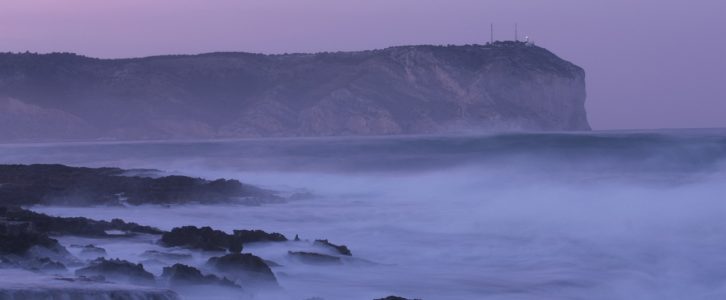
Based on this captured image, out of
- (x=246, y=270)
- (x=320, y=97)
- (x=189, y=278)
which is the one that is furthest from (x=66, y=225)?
(x=320, y=97)

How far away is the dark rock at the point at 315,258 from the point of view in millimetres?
10953

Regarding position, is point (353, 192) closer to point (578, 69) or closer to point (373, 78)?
point (373, 78)

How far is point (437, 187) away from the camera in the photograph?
23.2 metres

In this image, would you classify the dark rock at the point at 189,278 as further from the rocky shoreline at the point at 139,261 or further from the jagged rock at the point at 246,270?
the jagged rock at the point at 246,270

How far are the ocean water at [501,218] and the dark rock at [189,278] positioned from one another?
0.60m

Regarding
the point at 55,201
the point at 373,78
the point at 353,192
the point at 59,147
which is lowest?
the point at 55,201

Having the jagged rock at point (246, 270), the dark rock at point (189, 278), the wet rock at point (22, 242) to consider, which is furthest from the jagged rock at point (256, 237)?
the dark rock at point (189, 278)

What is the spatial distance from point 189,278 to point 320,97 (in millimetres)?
47340

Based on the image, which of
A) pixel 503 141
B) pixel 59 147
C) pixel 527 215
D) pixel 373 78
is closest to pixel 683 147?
pixel 503 141

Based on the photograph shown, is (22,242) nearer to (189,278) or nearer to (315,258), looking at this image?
(189,278)

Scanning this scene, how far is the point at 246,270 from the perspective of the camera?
31.0 feet

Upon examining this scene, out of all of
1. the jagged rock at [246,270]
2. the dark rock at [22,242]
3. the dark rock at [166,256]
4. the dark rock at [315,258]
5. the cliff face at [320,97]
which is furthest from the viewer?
the cliff face at [320,97]

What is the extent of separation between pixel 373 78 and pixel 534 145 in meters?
26.4

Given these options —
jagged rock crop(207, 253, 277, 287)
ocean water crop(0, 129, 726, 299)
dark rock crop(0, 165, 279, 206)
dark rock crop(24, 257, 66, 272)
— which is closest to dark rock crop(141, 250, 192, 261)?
ocean water crop(0, 129, 726, 299)
